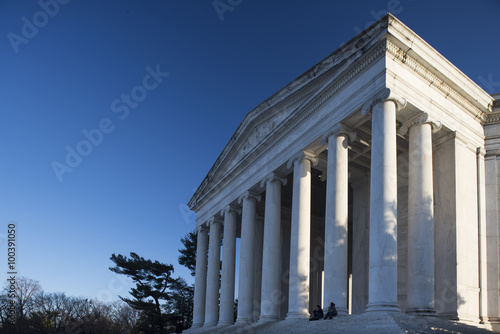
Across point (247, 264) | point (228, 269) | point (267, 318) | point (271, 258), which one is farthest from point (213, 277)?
point (267, 318)

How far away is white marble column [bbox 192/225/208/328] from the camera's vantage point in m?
74.7

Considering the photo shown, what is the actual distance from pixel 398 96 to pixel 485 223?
1601 centimetres

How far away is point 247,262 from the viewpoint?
2355 inches

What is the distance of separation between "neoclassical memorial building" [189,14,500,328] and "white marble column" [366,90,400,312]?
3.1 inches

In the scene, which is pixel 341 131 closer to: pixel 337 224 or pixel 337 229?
pixel 337 224

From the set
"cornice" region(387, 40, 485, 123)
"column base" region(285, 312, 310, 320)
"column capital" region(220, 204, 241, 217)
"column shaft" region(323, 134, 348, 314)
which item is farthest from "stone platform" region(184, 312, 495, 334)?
"column capital" region(220, 204, 241, 217)

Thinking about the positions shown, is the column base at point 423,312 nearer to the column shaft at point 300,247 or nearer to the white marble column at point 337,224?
the white marble column at point 337,224

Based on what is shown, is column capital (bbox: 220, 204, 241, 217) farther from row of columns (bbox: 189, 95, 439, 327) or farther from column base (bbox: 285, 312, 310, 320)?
column base (bbox: 285, 312, 310, 320)

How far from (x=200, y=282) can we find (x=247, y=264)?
65.6 ft

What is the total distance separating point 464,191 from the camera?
1683 inches

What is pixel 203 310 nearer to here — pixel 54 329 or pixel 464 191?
pixel 464 191

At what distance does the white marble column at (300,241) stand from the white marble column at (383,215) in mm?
11764

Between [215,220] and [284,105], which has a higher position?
[284,105]

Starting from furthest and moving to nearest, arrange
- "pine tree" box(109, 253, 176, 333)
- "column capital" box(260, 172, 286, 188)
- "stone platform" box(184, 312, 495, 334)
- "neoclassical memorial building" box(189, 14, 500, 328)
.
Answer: "pine tree" box(109, 253, 176, 333) → "column capital" box(260, 172, 286, 188) → "neoclassical memorial building" box(189, 14, 500, 328) → "stone platform" box(184, 312, 495, 334)
